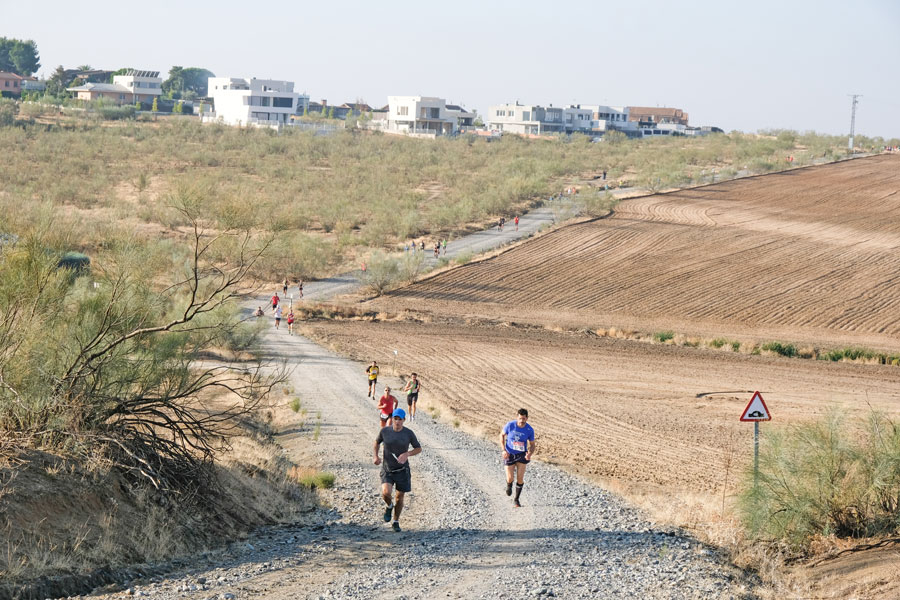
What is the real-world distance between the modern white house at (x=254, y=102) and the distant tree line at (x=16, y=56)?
78.7m

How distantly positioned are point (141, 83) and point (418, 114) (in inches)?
2224

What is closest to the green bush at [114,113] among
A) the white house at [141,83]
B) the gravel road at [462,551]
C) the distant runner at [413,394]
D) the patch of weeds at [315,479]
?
the white house at [141,83]

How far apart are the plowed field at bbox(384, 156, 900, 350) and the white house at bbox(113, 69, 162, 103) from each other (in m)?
116

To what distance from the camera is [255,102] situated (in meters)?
128

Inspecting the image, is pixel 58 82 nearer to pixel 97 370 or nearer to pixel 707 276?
pixel 707 276

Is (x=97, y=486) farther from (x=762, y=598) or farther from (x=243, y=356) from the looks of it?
(x=243, y=356)

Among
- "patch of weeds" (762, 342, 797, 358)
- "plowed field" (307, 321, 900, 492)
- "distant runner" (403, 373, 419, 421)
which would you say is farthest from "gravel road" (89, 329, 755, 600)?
"patch of weeds" (762, 342, 797, 358)

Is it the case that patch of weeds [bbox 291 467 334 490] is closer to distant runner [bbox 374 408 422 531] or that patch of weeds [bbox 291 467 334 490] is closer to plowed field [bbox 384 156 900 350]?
distant runner [bbox 374 408 422 531]

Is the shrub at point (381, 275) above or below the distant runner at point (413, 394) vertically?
above

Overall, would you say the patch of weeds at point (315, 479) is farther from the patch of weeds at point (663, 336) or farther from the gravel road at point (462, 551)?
the patch of weeds at point (663, 336)

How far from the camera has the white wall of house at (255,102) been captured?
127 metres

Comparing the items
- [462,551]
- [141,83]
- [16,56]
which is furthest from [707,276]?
[16,56]

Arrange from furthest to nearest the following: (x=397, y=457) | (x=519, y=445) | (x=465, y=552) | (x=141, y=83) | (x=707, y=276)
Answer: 1. (x=141, y=83)
2. (x=707, y=276)
3. (x=519, y=445)
4. (x=397, y=457)
5. (x=465, y=552)

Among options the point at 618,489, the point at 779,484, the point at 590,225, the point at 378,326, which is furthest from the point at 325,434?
the point at 590,225
